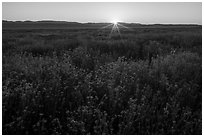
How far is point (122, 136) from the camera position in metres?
2.88

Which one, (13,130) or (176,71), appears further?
(176,71)

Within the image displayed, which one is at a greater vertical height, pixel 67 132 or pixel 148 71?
pixel 148 71

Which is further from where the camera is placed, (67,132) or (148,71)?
(148,71)

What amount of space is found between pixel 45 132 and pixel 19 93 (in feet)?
3.09

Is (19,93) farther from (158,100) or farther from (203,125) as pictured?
(203,125)

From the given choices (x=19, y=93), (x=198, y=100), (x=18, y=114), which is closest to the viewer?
(x=18, y=114)

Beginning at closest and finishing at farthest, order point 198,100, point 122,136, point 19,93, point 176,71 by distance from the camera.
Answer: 1. point 122,136
2. point 19,93
3. point 198,100
4. point 176,71

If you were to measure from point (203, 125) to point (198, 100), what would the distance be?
106 centimetres

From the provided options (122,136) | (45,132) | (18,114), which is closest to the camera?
Result: (122,136)

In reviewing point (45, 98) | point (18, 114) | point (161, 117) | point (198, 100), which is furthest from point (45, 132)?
point (198, 100)

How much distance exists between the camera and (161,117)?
3195 mm

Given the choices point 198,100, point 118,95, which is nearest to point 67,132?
point 118,95

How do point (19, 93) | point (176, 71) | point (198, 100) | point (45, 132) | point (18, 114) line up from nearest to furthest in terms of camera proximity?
1. point (45, 132)
2. point (18, 114)
3. point (19, 93)
4. point (198, 100)
5. point (176, 71)

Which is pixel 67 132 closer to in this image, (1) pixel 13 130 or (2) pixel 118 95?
(1) pixel 13 130
